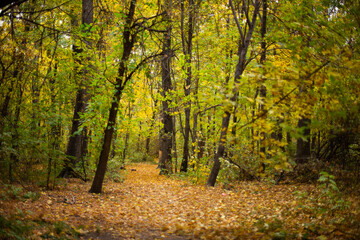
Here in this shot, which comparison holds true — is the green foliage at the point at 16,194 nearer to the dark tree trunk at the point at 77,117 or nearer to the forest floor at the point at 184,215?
the forest floor at the point at 184,215

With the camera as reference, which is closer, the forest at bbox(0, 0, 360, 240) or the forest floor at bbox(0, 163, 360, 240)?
the forest at bbox(0, 0, 360, 240)

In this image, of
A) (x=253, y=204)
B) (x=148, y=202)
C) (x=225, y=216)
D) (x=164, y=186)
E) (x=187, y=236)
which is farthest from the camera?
(x=164, y=186)

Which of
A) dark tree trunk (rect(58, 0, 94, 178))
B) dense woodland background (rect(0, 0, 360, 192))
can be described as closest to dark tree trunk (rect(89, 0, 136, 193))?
dense woodland background (rect(0, 0, 360, 192))

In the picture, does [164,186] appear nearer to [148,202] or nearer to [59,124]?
[148,202]

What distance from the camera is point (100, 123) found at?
8094 mm

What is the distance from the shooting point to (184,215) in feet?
20.6

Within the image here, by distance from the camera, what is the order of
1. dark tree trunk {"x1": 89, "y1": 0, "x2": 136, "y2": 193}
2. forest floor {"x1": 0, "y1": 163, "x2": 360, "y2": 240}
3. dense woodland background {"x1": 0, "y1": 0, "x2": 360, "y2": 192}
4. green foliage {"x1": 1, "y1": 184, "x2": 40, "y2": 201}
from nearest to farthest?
dense woodland background {"x1": 0, "y1": 0, "x2": 360, "y2": 192}
forest floor {"x1": 0, "y1": 163, "x2": 360, "y2": 240}
green foliage {"x1": 1, "y1": 184, "x2": 40, "y2": 201}
dark tree trunk {"x1": 89, "y1": 0, "x2": 136, "y2": 193}

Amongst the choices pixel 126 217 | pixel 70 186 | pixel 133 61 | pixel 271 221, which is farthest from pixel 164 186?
pixel 271 221

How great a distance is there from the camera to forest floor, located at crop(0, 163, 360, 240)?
4035 mm

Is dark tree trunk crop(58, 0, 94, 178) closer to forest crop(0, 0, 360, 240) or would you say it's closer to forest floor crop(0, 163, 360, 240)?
forest crop(0, 0, 360, 240)

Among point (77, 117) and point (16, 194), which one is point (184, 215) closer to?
point (16, 194)

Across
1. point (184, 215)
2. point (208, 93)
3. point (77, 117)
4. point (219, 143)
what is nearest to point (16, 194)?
point (184, 215)

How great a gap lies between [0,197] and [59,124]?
2.46 m

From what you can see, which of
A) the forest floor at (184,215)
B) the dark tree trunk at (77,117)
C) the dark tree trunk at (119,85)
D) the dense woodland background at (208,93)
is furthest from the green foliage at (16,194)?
the dark tree trunk at (77,117)
